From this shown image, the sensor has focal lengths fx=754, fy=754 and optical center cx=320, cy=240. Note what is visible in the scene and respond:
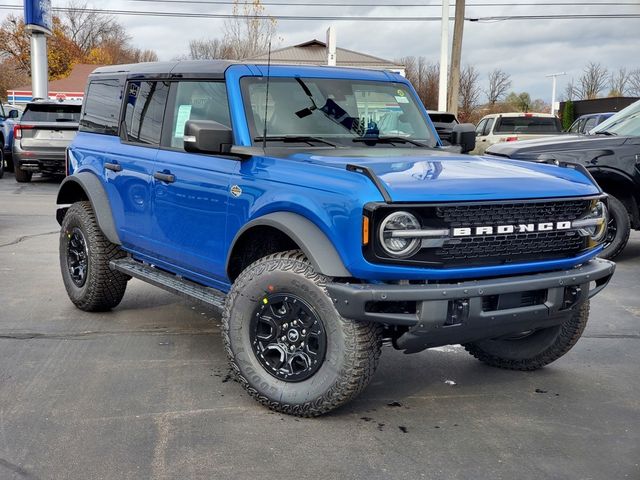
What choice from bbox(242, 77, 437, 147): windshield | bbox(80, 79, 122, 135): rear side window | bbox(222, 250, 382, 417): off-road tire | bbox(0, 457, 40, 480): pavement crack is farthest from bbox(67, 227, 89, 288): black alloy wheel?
bbox(0, 457, 40, 480): pavement crack

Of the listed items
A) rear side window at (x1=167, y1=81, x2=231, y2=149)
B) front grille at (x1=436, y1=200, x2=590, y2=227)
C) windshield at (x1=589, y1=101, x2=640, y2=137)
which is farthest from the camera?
windshield at (x1=589, y1=101, x2=640, y2=137)

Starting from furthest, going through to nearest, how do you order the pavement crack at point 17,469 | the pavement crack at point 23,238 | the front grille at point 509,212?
the pavement crack at point 23,238, the front grille at point 509,212, the pavement crack at point 17,469

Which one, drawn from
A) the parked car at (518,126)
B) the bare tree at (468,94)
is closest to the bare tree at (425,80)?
the bare tree at (468,94)

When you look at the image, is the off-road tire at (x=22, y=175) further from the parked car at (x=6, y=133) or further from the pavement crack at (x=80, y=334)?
the pavement crack at (x=80, y=334)

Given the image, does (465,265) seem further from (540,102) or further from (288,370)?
(540,102)

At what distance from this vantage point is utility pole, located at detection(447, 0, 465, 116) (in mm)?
23641

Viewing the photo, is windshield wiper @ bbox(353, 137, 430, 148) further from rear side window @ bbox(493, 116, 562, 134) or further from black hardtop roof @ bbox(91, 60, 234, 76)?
rear side window @ bbox(493, 116, 562, 134)

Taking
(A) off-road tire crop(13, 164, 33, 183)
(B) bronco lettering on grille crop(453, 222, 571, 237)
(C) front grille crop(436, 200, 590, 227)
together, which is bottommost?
(A) off-road tire crop(13, 164, 33, 183)

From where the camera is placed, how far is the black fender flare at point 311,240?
12.1 ft

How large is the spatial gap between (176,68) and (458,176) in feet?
7.92

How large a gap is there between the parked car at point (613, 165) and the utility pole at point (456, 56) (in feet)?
49.6

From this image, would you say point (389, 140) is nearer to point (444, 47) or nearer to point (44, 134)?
point (44, 134)

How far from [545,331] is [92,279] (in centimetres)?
345

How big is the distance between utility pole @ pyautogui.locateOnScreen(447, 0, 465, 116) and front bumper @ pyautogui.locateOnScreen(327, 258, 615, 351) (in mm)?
20180
